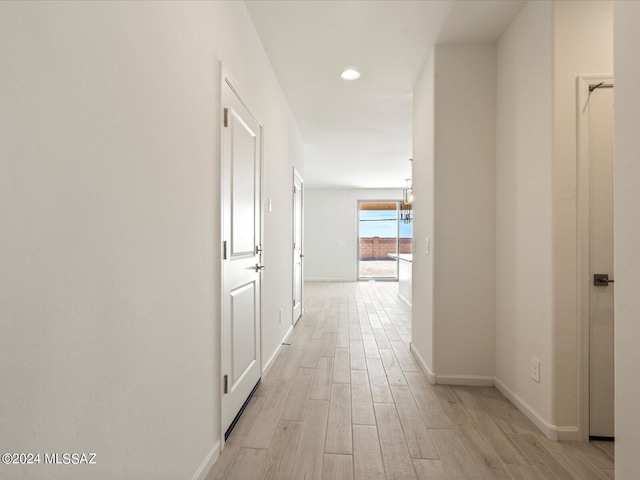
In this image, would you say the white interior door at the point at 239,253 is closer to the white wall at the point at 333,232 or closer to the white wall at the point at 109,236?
the white wall at the point at 109,236

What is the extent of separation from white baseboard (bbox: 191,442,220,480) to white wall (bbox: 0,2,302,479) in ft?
0.06

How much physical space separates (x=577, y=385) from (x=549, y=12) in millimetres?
2135

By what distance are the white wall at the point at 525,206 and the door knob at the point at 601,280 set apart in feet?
0.74

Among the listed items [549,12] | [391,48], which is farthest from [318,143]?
[549,12]

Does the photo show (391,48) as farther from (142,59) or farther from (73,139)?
(73,139)

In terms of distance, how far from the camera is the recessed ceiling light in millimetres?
3256

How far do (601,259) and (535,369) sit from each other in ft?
2.48

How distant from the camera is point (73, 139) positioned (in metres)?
0.87

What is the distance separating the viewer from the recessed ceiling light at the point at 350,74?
326 cm

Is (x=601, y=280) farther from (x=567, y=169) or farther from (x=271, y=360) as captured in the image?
(x=271, y=360)

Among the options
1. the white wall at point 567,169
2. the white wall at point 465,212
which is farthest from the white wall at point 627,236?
the white wall at point 465,212

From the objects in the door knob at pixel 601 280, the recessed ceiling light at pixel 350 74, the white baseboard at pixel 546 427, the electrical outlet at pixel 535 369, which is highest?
the recessed ceiling light at pixel 350 74

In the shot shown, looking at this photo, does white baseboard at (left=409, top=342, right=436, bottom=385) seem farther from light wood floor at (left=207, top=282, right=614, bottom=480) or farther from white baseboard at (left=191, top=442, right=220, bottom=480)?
white baseboard at (left=191, top=442, right=220, bottom=480)

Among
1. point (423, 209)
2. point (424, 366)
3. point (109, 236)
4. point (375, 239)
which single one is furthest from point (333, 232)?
point (109, 236)
